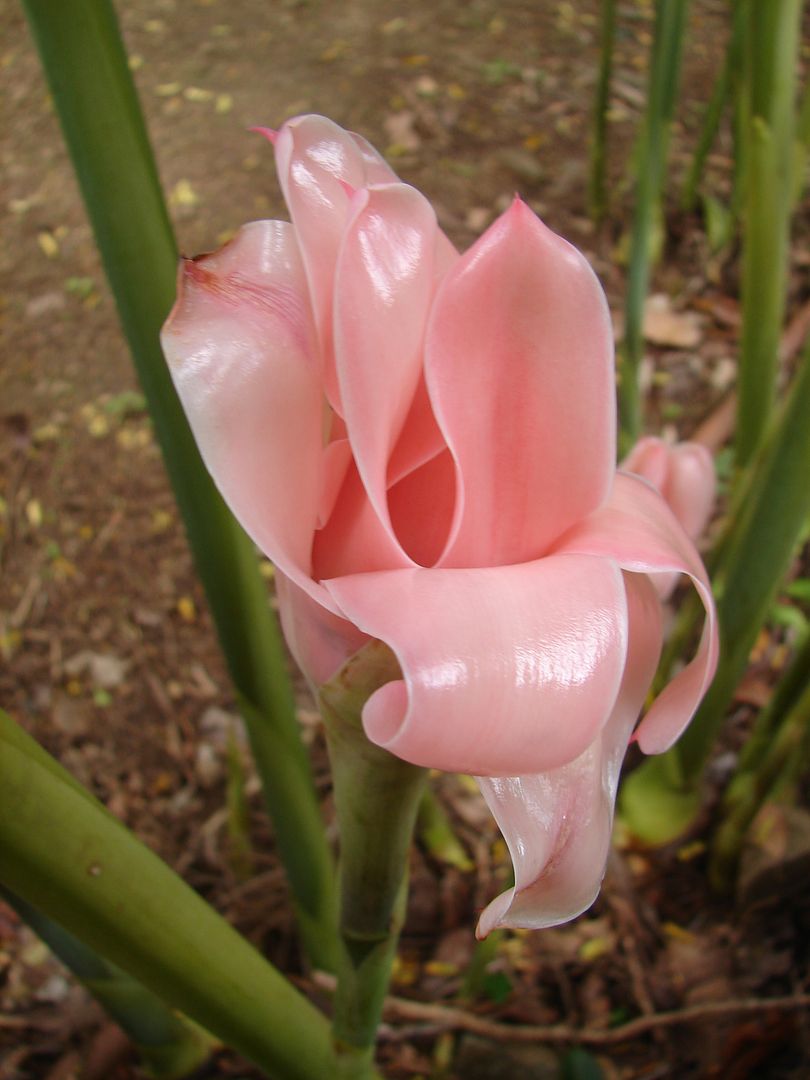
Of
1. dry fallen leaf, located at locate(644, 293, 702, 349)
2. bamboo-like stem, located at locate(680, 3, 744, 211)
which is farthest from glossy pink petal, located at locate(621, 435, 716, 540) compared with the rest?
dry fallen leaf, located at locate(644, 293, 702, 349)

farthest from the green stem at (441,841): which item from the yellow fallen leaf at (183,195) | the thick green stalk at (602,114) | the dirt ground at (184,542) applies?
the yellow fallen leaf at (183,195)

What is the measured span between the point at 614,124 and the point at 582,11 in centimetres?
40

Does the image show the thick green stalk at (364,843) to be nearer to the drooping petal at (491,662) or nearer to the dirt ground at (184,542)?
the drooping petal at (491,662)

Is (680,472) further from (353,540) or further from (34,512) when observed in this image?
(34,512)

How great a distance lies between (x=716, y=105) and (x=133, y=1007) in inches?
46.6

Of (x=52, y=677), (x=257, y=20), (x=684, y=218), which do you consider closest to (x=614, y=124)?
(x=684, y=218)

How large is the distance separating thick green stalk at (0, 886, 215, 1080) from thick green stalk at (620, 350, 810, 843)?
40 cm

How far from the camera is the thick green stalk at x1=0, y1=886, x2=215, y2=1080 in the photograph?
0.50 meters

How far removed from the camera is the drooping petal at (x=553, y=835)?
0.78ft

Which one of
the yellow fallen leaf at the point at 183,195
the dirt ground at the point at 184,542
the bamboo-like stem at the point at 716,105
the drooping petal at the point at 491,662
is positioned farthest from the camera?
the yellow fallen leaf at the point at 183,195

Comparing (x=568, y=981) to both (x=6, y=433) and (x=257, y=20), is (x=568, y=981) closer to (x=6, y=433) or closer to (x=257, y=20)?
(x=6, y=433)

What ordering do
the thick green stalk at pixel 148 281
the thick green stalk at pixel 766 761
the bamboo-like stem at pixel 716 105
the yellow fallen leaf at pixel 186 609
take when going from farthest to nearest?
the yellow fallen leaf at pixel 186 609, the bamboo-like stem at pixel 716 105, the thick green stalk at pixel 766 761, the thick green stalk at pixel 148 281

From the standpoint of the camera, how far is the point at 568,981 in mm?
786

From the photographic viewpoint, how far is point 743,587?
62 cm
